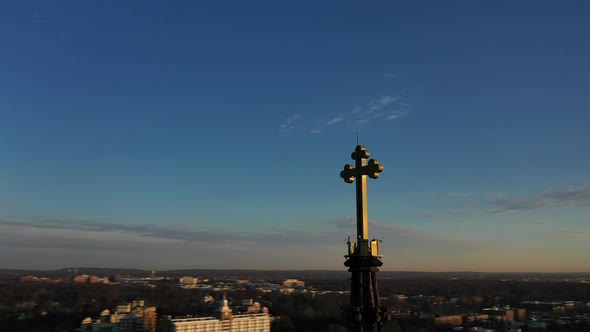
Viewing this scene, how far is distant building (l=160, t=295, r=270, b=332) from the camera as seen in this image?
95562 mm

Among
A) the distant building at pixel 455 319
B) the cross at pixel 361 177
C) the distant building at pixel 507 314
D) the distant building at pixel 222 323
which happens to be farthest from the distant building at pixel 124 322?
the cross at pixel 361 177

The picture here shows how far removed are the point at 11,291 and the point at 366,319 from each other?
194 metres

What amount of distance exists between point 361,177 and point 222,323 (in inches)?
3958

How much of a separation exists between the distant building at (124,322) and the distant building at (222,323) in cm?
611

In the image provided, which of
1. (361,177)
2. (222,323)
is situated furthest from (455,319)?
(361,177)

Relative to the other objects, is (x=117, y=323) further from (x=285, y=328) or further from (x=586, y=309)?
(x=586, y=309)

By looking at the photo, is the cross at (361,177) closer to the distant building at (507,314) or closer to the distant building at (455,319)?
the distant building at (455,319)

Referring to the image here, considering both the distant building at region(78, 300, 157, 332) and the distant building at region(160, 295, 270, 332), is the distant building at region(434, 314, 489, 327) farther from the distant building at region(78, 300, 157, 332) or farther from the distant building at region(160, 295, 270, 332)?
the distant building at region(78, 300, 157, 332)

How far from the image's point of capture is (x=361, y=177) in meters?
7.86

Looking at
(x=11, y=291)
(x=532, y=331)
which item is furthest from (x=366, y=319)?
(x=11, y=291)

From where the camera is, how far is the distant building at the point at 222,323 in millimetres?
95562

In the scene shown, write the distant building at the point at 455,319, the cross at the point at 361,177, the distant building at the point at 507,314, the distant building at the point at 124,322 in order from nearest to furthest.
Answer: the cross at the point at 361,177
the distant building at the point at 124,322
the distant building at the point at 455,319
the distant building at the point at 507,314

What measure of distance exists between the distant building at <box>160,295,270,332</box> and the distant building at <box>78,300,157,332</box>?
6.11 meters

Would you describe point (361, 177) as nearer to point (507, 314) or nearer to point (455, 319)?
point (455, 319)
